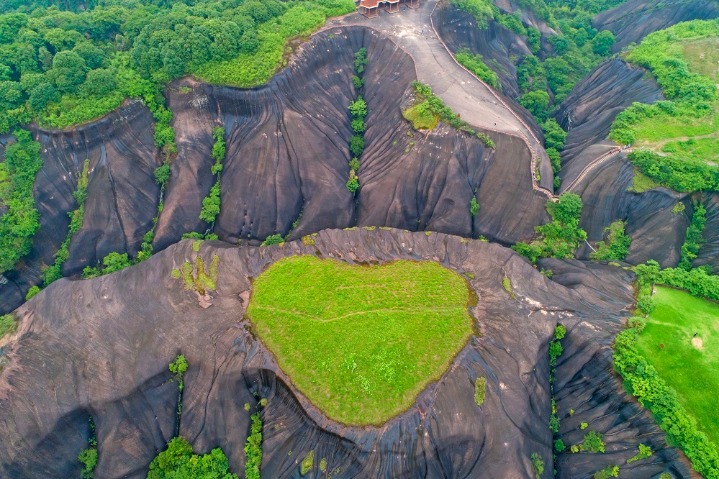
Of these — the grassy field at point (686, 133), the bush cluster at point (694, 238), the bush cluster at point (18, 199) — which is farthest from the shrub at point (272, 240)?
the grassy field at point (686, 133)

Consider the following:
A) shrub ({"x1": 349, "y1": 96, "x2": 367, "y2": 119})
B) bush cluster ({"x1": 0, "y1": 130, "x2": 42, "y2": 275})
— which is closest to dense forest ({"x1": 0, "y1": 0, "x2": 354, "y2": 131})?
bush cluster ({"x1": 0, "y1": 130, "x2": 42, "y2": 275})

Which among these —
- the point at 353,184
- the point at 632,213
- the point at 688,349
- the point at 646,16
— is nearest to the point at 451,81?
the point at 353,184

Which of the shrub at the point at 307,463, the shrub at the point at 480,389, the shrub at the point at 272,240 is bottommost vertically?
the shrub at the point at 307,463

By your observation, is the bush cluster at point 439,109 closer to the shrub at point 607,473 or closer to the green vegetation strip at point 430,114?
the green vegetation strip at point 430,114

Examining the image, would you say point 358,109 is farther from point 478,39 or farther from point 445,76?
point 478,39

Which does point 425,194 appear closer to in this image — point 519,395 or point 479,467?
point 519,395

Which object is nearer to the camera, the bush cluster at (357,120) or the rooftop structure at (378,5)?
the bush cluster at (357,120)

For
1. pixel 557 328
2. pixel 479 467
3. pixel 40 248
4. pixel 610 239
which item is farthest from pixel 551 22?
pixel 40 248
